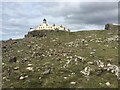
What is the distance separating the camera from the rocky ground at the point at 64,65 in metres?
24.3

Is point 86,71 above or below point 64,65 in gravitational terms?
below

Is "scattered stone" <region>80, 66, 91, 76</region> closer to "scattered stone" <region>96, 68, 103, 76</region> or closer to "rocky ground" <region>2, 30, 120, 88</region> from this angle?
"rocky ground" <region>2, 30, 120, 88</region>

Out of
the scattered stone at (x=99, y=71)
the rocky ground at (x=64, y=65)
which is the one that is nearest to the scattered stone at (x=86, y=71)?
the rocky ground at (x=64, y=65)

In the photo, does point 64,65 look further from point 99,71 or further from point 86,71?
point 99,71

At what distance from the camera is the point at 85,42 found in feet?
129

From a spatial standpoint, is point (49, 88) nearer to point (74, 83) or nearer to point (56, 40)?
point (74, 83)

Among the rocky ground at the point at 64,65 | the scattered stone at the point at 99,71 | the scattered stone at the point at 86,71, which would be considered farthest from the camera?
the scattered stone at the point at 86,71

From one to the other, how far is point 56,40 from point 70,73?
1809cm

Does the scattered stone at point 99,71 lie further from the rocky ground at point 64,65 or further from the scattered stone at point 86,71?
the scattered stone at point 86,71

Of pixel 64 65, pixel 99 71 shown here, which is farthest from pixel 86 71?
pixel 64 65

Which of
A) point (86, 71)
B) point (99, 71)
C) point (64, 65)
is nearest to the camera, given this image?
point (99, 71)

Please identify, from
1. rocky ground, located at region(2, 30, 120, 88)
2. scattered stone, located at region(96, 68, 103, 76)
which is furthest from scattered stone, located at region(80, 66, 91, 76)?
scattered stone, located at region(96, 68, 103, 76)

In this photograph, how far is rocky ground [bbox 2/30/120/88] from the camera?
24266 mm

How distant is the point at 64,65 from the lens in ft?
92.6
